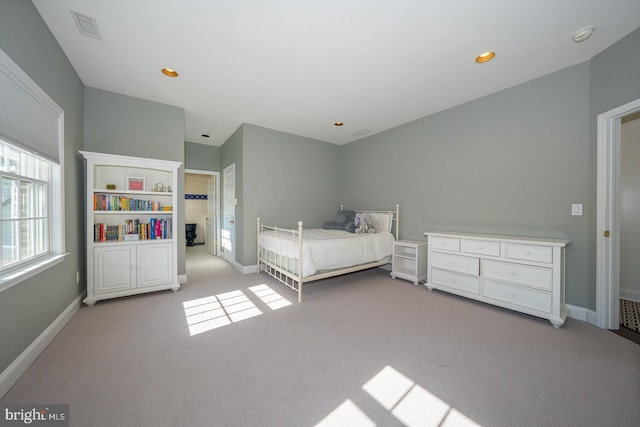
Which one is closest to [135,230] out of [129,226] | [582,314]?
[129,226]

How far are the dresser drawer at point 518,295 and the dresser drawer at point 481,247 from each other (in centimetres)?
33

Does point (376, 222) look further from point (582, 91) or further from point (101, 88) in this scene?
point (101, 88)

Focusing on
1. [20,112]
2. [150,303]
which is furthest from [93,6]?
[150,303]

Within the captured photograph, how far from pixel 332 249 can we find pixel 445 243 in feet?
4.95

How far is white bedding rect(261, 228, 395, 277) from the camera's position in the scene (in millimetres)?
3086

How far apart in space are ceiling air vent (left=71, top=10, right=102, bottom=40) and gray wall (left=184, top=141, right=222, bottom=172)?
3196mm

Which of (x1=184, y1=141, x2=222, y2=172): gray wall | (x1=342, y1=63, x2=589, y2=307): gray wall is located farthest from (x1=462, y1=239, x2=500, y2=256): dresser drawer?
(x1=184, y1=141, x2=222, y2=172): gray wall

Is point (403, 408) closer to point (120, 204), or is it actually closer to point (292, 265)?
point (292, 265)

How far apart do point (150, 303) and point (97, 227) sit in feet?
3.64

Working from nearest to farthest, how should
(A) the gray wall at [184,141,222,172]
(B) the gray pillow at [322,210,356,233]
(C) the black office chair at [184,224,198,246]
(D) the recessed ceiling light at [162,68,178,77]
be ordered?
(D) the recessed ceiling light at [162,68,178,77] < (B) the gray pillow at [322,210,356,233] < (A) the gray wall at [184,141,222,172] < (C) the black office chair at [184,224,198,246]

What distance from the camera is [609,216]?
227 cm

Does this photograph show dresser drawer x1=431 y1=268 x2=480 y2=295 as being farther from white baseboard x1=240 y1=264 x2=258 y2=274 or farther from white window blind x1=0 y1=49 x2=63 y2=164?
white window blind x1=0 y1=49 x2=63 y2=164

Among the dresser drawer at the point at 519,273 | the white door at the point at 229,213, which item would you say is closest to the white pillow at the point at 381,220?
the dresser drawer at the point at 519,273

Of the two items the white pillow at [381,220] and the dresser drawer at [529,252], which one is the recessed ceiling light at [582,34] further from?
the white pillow at [381,220]
